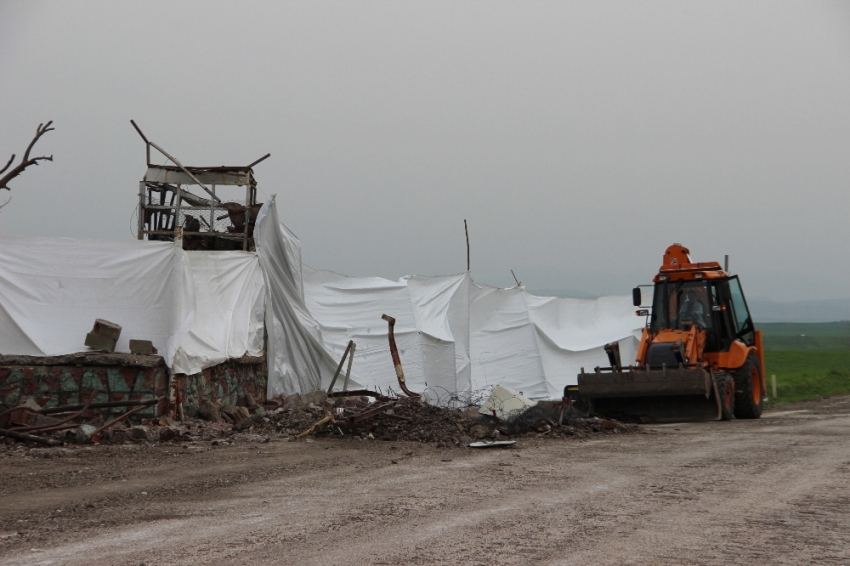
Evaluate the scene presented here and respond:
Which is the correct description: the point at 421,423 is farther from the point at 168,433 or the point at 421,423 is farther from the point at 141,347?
the point at 141,347

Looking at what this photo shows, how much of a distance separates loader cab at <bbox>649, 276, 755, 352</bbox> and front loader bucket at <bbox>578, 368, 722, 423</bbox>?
5.90 ft

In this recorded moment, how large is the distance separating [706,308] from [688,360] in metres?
1.32

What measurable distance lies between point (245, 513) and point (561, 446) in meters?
5.81

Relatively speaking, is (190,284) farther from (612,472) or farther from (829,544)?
(829,544)

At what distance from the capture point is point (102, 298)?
13773 mm

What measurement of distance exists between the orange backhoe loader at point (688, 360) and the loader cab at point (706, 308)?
0.02 metres

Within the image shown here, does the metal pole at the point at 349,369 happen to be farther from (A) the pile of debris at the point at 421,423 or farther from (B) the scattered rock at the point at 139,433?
(B) the scattered rock at the point at 139,433

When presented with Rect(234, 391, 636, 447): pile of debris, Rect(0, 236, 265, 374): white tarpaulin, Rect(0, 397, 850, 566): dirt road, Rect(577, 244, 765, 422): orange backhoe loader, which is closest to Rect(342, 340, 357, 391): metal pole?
Rect(234, 391, 636, 447): pile of debris

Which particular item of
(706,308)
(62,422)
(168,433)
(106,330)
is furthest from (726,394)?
Answer: (62,422)

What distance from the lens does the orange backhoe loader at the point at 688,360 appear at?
48.8 feet

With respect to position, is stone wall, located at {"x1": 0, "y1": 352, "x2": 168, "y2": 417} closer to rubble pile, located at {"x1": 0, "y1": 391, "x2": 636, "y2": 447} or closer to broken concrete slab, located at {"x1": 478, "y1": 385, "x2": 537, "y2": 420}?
rubble pile, located at {"x1": 0, "y1": 391, "x2": 636, "y2": 447}

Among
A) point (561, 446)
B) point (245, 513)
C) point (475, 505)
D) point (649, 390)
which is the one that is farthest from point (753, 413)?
point (245, 513)

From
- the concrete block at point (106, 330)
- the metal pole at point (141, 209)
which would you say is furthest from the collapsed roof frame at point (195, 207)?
the concrete block at point (106, 330)

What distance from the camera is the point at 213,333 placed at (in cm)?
1450
